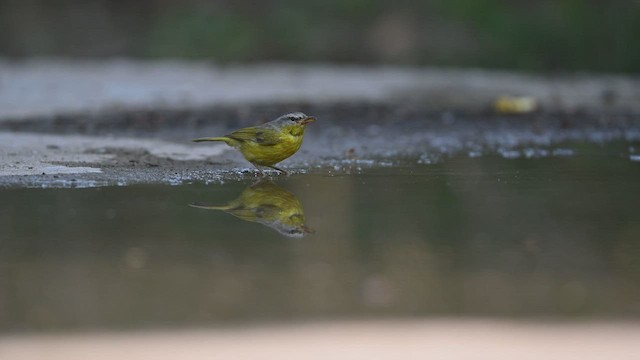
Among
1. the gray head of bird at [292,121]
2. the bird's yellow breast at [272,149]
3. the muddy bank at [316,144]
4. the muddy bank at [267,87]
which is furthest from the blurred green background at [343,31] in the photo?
the bird's yellow breast at [272,149]

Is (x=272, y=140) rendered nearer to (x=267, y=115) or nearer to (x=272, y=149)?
(x=272, y=149)

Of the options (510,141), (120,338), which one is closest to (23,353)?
(120,338)

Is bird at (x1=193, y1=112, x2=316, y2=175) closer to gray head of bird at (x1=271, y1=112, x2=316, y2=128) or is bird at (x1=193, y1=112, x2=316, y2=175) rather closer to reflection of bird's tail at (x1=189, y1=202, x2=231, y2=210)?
gray head of bird at (x1=271, y1=112, x2=316, y2=128)

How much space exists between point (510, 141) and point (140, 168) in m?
3.85

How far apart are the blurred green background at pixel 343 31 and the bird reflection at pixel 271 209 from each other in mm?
9688

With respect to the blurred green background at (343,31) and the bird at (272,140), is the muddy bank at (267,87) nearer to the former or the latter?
the blurred green background at (343,31)

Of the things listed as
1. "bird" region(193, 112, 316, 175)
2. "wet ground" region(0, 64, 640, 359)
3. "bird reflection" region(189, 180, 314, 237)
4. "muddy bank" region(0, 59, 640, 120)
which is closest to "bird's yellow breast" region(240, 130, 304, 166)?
"bird" region(193, 112, 316, 175)

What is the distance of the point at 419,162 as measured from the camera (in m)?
9.57

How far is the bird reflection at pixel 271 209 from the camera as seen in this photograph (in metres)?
6.89

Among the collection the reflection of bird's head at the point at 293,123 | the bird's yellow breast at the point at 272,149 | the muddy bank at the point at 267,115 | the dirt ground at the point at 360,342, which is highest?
the muddy bank at the point at 267,115

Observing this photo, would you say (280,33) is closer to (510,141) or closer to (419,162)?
(510,141)

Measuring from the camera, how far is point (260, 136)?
8.53 meters

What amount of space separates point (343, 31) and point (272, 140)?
10492 mm

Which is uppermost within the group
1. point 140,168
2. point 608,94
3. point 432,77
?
point 432,77
